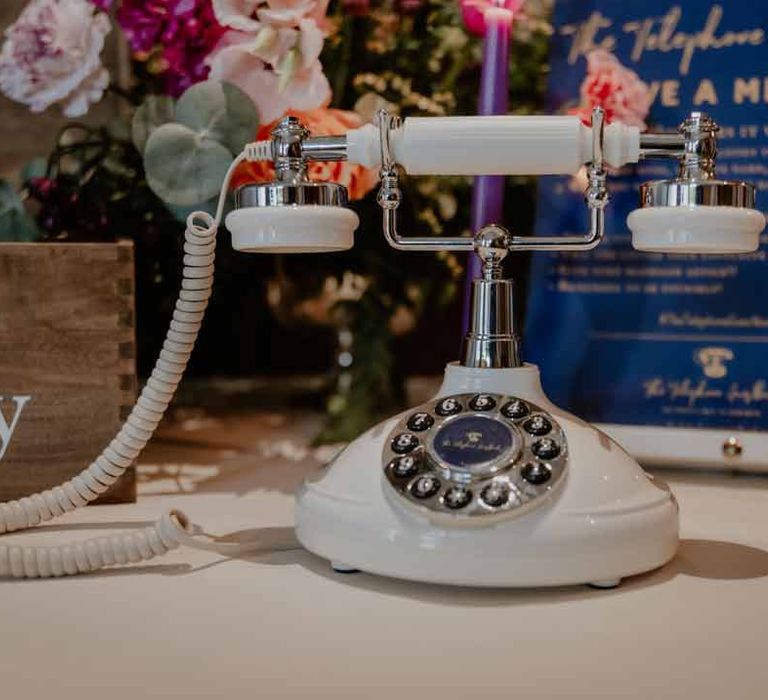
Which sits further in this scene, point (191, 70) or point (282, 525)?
point (191, 70)

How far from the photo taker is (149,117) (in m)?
0.95

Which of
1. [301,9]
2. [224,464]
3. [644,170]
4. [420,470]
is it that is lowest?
[224,464]

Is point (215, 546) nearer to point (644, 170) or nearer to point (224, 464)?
point (224, 464)

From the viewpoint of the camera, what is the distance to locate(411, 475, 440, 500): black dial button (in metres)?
0.64

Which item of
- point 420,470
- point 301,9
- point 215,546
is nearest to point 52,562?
point 215,546

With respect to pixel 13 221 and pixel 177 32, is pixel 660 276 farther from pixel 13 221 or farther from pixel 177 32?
pixel 13 221

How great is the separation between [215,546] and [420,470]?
0.18 meters

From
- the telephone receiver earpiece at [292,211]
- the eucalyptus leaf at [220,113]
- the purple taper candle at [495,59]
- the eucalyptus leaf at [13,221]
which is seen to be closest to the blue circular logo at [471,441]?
the telephone receiver earpiece at [292,211]

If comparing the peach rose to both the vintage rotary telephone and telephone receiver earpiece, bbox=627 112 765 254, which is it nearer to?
the vintage rotary telephone

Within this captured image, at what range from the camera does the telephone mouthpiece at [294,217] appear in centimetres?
67

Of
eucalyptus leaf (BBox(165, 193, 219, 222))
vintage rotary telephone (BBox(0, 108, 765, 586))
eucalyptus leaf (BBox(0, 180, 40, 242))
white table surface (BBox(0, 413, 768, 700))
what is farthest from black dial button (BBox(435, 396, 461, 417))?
eucalyptus leaf (BBox(0, 180, 40, 242))

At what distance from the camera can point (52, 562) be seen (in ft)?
2.22

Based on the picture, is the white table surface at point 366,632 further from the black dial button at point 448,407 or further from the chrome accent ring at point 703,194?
the chrome accent ring at point 703,194

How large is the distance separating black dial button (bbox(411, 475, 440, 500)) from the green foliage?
0.37m
